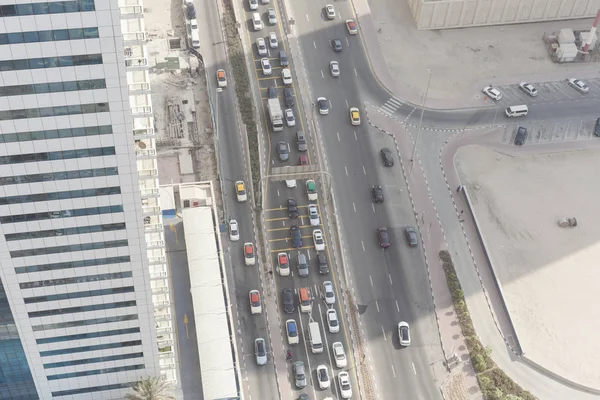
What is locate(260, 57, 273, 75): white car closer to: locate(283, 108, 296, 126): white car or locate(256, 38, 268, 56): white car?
locate(256, 38, 268, 56): white car

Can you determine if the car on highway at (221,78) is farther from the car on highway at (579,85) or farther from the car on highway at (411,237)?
the car on highway at (579,85)

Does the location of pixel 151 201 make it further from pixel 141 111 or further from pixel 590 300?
pixel 590 300

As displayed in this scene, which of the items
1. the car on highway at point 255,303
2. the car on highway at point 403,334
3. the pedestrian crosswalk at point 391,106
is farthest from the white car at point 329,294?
the pedestrian crosswalk at point 391,106

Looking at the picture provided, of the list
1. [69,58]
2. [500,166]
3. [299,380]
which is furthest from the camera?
[500,166]

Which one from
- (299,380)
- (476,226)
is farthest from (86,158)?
(476,226)

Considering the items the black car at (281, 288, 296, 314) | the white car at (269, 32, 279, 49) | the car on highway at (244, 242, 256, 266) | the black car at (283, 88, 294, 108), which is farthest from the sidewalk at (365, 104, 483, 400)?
the car on highway at (244, 242, 256, 266)
